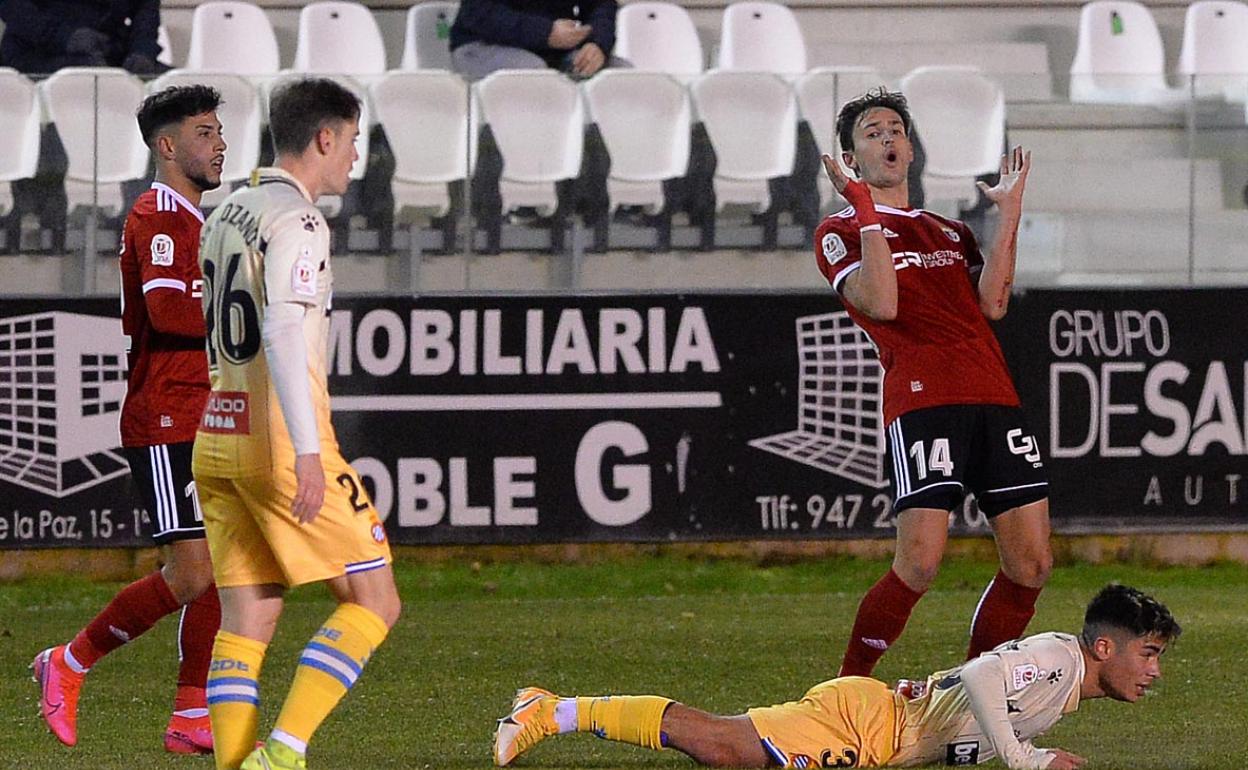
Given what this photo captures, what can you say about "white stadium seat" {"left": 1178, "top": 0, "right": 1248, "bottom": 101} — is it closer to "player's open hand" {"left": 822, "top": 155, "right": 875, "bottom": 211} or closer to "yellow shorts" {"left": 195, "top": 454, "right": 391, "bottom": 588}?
"player's open hand" {"left": 822, "top": 155, "right": 875, "bottom": 211}

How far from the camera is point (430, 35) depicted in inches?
551

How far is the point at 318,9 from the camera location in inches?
547

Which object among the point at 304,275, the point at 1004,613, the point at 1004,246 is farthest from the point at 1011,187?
→ the point at 304,275

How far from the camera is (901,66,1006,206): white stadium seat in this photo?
35.4 ft

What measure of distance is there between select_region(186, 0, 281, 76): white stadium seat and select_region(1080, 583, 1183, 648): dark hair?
902 centimetres

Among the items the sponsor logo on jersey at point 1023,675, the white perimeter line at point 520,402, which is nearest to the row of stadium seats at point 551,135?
the white perimeter line at point 520,402

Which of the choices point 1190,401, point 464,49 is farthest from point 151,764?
point 464,49

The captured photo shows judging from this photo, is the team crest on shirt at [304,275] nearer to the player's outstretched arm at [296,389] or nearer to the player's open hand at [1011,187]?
the player's outstretched arm at [296,389]

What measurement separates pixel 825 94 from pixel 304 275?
6.63 metres

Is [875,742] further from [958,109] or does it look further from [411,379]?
[958,109]

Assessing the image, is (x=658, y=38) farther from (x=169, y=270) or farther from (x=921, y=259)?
(x=169, y=270)

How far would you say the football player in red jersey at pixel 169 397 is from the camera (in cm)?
626

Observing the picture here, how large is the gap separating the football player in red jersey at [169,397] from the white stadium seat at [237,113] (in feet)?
14.4

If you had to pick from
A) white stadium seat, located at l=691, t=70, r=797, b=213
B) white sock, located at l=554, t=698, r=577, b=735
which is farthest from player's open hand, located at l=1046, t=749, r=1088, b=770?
white stadium seat, located at l=691, t=70, r=797, b=213
